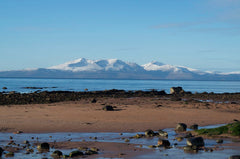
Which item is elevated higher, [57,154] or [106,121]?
[106,121]

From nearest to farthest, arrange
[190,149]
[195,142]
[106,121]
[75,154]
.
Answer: [75,154]
[190,149]
[195,142]
[106,121]

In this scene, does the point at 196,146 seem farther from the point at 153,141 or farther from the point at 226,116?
the point at 226,116

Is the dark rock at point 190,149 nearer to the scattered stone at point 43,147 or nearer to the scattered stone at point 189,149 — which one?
the scattered stone at point 189,149

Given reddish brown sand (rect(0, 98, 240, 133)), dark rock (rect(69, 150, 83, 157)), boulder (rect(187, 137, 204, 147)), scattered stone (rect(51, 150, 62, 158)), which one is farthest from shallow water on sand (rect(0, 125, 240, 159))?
reddish brown sand (rect(0, 98, 240, 133))

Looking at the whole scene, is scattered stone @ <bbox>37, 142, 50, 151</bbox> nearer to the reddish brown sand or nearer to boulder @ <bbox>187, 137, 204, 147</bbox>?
the reddish brown sand

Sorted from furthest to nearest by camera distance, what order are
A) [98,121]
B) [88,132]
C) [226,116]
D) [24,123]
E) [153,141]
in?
[226,116] < [98,121] < [24,123] < [88,132] < [153,141]

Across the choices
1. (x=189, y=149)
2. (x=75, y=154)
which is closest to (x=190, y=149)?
(x=189, y=149)

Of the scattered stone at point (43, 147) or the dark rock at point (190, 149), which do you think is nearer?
the dark rock at point (190, 149)

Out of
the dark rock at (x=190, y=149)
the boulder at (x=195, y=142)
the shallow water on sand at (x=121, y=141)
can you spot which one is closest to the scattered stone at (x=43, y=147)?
the shallow water on sand at (x=121, y=141)

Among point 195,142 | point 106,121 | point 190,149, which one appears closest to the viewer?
point 190,149

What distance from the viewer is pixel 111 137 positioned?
1889 cm

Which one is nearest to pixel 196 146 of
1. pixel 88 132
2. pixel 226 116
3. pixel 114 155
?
pixel 114 155

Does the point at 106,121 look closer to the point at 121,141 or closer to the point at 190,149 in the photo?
the point at 121,141

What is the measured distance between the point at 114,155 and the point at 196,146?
3.87 meters
